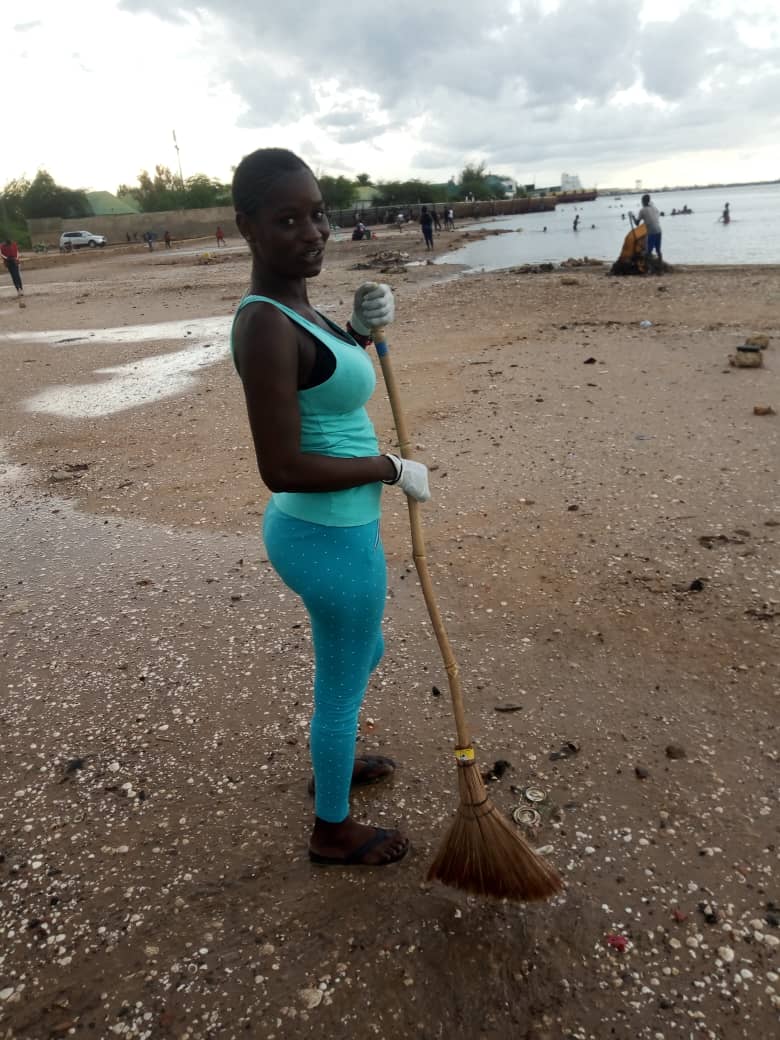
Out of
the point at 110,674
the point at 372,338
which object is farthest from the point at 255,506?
the point at 372,338

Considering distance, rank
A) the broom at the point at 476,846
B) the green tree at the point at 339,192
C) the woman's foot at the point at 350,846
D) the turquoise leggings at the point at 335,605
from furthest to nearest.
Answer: the green tree at the point at 339,192 < the woman's foot at the point at 350,846 < the broom at the point at 476,846 < the turquoise leggings at the point at 335,605

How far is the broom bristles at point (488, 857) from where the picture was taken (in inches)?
79.6

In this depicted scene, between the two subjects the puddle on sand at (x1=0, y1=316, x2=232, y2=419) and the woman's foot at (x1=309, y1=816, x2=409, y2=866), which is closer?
the woman's foot at (x1=309, y1=816, x2=409, y2=866)

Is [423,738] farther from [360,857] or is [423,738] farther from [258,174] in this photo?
[258,174]

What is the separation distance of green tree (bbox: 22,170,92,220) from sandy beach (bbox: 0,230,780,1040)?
227 ft

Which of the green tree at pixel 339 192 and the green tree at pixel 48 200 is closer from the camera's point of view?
the green tree at pixel 48 200

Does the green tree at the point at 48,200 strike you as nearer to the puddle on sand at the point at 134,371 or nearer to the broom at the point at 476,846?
the puddle on sand at the point at 134,371

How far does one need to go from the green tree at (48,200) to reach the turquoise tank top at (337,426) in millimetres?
73912

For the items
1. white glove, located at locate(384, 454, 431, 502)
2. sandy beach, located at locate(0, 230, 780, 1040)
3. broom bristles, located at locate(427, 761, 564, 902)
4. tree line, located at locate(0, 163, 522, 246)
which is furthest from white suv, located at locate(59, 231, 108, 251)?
broom bristles, located at locate(427, 761, 564, 902)

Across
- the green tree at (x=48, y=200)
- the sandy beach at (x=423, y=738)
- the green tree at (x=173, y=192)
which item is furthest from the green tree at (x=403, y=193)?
the sandy beach at (x=423, y=738)

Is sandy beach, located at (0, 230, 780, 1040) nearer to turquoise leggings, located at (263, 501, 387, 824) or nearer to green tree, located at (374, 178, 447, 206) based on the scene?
turquoise leggings, located at (263, 501, 387, 824)

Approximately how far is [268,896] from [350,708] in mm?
667

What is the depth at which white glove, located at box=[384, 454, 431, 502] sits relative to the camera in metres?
1.91

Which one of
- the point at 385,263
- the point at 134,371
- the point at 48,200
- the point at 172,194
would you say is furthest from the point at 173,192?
the point at 134,371
